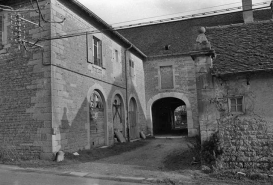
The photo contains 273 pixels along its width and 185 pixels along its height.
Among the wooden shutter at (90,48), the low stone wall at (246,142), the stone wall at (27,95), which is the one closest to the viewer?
the low stone wall at (246,142)

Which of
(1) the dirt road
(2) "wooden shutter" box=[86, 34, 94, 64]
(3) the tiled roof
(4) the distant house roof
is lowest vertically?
(1) the dirt road

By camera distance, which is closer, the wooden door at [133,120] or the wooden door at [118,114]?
the wooden door at [118,114]

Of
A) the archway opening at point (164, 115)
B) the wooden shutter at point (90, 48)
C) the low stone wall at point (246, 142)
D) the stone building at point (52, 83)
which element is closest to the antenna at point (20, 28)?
the stone building at point (52, 83)

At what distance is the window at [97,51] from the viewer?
1248 cm

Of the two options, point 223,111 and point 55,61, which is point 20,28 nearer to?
point 55,61

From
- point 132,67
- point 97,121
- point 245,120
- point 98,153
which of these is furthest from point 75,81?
point 132,67

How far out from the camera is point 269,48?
7648 mm

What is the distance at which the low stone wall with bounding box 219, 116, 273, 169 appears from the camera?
672 centimetres

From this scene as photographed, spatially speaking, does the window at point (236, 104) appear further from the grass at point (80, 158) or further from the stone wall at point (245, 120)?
the grass at point (80, 158)

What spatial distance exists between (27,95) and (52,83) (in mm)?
1145

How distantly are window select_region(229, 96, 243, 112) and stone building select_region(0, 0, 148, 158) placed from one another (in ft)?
16.4

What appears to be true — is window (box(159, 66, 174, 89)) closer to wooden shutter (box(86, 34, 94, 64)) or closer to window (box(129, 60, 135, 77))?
window (box(129, 60, 135, 77))

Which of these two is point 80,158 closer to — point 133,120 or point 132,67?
point 133,120

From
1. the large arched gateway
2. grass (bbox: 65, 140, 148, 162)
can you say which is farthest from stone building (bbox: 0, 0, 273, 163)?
the large arched gateway
